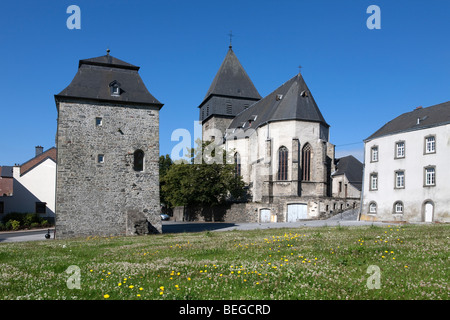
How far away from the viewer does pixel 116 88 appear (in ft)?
85.4

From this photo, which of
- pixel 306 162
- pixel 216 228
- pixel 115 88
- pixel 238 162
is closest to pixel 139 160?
pixel 115 88

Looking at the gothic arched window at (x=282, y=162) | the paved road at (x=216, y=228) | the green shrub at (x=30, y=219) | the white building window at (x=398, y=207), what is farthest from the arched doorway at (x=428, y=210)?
the green shrub at (x=30, y=219)

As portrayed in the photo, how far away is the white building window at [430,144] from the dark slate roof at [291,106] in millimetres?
16331

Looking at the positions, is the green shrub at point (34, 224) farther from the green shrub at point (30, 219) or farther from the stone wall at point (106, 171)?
the stone wall at point (106, 171)

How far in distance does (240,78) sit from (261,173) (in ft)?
78.6

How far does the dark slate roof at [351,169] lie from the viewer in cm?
4838

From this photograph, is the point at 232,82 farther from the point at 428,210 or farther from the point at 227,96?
the point at 428,210

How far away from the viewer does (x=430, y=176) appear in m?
31.3

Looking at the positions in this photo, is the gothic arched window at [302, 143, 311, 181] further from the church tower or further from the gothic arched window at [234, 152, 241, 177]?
the church tower

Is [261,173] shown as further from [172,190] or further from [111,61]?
[111,61]

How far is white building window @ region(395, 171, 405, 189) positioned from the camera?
3350cm

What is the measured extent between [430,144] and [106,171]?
82.4 ft

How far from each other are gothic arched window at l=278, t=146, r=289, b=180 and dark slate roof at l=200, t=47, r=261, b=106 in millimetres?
20489
